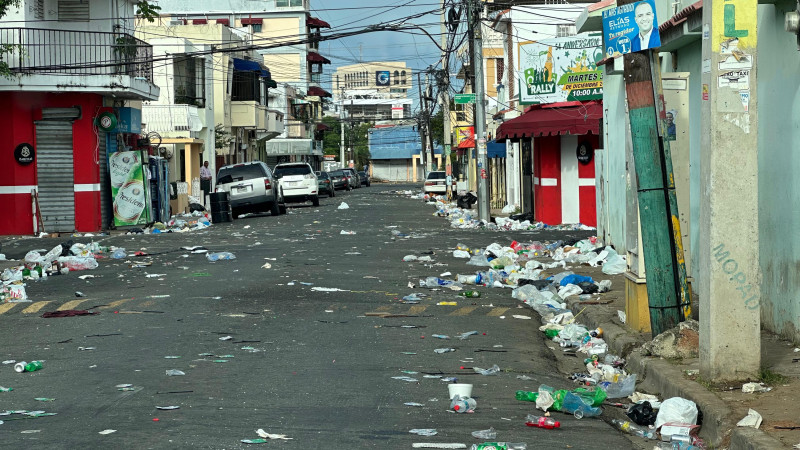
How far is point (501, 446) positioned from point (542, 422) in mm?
792

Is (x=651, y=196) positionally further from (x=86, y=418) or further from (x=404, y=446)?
(x=86, y=418)

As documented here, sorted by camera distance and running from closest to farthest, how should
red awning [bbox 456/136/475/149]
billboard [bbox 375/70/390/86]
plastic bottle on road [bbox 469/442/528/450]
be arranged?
plastic bottle on road [bbox 469/442/528/450] → red awning [bbox 456/136/475/149] → billboard [bbox 375/70/390/86]

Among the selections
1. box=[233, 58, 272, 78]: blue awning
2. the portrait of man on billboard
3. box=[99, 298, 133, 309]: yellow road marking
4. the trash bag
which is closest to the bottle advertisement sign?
the portrait of man on billboard

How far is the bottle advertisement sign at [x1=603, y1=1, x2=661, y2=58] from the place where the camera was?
8820 millimetres

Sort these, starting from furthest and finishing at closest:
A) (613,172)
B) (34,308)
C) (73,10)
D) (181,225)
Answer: (181,225) < (73,10) < (613,172) < (34,308)

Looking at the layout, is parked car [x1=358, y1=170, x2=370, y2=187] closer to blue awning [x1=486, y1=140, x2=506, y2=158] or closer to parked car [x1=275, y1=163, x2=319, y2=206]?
parked car [x1=275, y1=163, x2=319, y2=206]

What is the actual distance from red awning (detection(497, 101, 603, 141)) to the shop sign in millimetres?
13209

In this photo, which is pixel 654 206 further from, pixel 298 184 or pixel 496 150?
pixel 298 184

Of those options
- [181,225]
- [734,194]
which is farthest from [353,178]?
[734,194]

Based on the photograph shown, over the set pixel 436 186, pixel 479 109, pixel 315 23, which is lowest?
pixel 436 186

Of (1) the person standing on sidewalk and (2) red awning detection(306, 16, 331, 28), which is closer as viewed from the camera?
(1) the person standing on sidewalk

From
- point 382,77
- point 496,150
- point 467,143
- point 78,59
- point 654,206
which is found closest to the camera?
point 654,206

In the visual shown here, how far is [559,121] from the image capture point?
2689 centimetres

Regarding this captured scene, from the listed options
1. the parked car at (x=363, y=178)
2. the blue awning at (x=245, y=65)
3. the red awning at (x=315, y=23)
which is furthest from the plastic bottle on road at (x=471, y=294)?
the red awning at (x=315, y=23)
